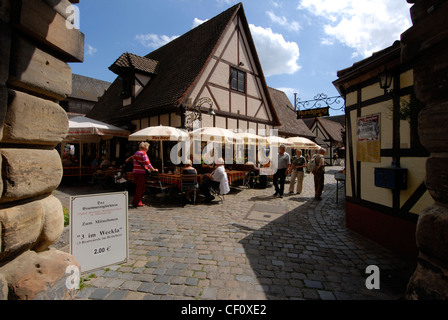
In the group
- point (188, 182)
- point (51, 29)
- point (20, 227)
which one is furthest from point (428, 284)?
point (188, 182)

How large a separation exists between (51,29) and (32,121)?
2.80 ft

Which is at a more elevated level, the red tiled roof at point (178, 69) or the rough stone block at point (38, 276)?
the red tiled roof at point (178, 69)

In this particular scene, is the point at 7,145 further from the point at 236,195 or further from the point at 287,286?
the point at 236,195

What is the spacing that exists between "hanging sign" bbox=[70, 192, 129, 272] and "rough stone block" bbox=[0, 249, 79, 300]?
48 cm

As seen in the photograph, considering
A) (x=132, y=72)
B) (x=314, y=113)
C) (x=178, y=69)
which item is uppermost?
(x=132, y=72)

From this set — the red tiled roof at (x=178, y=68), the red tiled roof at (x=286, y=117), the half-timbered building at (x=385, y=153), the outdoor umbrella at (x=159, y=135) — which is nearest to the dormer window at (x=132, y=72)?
the red tiled roof at (x=178, y=68)

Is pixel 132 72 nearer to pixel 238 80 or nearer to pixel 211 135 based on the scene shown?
pixel 238 80

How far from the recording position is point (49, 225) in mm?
2104

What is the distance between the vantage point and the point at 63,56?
232 cm

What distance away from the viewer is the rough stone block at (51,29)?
184 centimetres

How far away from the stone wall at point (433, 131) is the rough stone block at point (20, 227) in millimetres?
3071

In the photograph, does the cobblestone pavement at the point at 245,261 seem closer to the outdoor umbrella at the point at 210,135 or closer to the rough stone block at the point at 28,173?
the rough stone block at the point at 28,173

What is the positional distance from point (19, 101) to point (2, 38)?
A: 438 mm

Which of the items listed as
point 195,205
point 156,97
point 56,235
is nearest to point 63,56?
point 56,235
